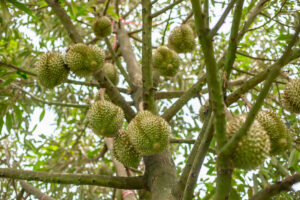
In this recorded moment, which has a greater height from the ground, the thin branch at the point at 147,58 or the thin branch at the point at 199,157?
the thin branch at the point at 147,58

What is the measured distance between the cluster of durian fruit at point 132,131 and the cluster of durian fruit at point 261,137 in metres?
0.53

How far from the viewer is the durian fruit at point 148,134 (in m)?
1.67

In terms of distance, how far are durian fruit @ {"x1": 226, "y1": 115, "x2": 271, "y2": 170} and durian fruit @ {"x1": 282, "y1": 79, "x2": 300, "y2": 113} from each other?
0.61 m

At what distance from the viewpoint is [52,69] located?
215cm

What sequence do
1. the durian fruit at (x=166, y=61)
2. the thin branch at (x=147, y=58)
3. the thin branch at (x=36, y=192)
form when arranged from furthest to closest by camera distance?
the durian fruit at (x=166, y=61) < the thin branch at (x=36, y=192) < the thin branch at (x=147, y=58)

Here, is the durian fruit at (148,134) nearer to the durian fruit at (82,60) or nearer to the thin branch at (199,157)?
the thin branch at (199,157)

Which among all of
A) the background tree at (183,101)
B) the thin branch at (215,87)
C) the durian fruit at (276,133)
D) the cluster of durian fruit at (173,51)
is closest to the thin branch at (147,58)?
the background tree at (183,101)

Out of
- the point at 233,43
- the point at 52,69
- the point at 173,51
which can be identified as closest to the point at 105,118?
the point at 52,69

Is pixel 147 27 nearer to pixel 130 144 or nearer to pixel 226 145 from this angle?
pixel 130 144

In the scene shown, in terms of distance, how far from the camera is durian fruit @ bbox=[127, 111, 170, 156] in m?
1.67

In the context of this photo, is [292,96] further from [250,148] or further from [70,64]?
[70,64]

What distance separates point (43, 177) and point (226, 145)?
116 cm

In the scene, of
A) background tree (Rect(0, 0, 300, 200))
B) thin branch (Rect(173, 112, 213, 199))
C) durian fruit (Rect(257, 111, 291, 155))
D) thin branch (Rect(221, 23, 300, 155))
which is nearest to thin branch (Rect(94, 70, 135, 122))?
background tree (Rect(0, 0, 300, 200))

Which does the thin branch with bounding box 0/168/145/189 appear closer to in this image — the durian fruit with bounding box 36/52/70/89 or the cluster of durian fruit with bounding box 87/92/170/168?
the cluster of durian fruit with bounding box 87/92/170/168
